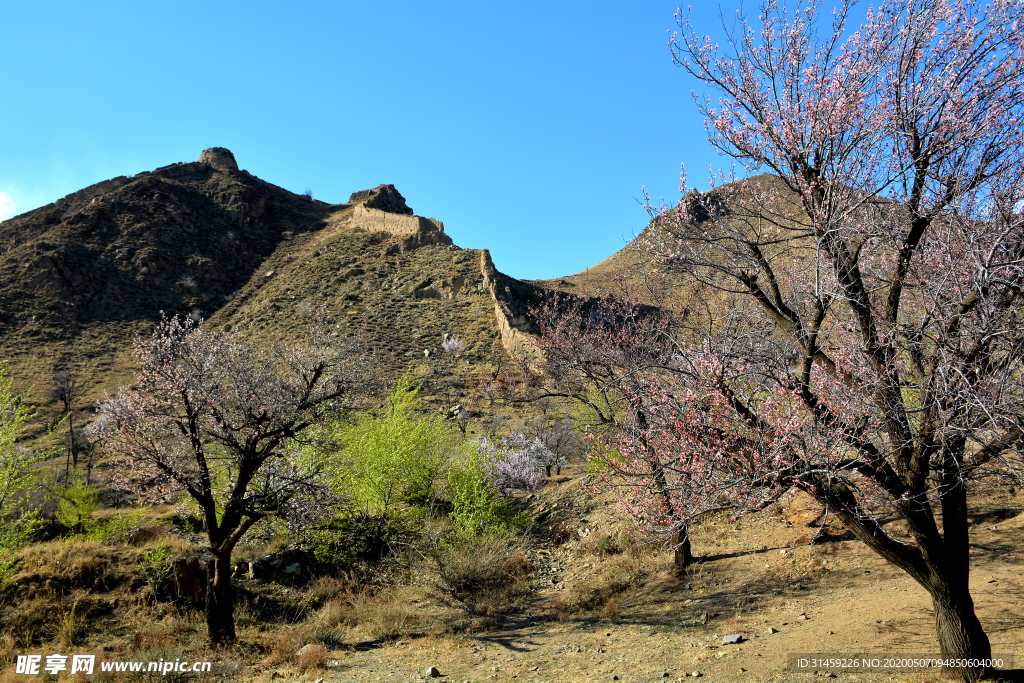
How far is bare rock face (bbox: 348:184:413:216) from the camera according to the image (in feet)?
224

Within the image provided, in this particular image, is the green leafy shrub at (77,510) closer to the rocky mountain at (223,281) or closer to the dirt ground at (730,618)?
the dirt ground at (730,618)

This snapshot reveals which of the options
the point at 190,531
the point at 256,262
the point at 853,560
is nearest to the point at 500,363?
the point at 190,531

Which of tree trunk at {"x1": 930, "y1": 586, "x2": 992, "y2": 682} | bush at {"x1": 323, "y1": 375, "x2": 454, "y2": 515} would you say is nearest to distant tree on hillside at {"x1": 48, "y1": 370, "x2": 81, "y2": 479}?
bush at {"x1": 323, "y1": 375, "x2": 454, "y2": 515}

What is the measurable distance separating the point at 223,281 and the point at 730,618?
172 feet

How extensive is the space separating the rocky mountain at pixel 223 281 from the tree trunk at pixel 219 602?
79.3 feet

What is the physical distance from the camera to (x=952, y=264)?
448cm

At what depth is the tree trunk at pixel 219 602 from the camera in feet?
30.7

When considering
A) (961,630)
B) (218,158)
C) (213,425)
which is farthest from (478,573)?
(218,158)

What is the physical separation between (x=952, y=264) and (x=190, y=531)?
18.7 metres

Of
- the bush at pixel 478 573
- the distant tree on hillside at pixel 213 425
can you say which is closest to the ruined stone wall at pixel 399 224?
the bush at pixel 478 573

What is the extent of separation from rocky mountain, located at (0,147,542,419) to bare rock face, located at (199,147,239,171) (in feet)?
32.1

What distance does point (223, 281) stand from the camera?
49.5 m

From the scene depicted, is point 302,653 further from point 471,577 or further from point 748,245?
point 748,245

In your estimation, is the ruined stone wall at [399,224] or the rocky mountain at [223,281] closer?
the rocky mountain at [223,281]
